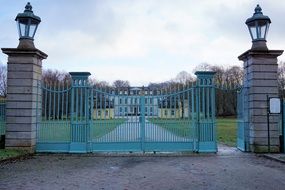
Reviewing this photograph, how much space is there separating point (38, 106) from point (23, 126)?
3.11ft

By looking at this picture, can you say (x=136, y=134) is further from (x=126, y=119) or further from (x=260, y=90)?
(x=260, y=90)

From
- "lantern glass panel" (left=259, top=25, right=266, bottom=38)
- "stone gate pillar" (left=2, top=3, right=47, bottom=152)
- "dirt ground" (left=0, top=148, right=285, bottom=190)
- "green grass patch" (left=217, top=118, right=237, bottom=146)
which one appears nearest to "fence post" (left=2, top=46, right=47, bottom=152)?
"stone gate pillar" (left=2, top=3, right=47, bottom=152)

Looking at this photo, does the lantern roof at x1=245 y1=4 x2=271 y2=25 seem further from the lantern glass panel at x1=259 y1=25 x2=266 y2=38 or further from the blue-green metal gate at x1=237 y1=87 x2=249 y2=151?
the blue-green metal gate at x1=237 y1=87 x2=249 y2=151

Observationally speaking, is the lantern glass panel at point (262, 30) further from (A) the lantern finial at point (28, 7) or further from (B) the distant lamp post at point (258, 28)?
(A) the lantern finial at point (28, 7)

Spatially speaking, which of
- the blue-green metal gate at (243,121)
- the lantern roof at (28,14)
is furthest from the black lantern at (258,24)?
the lantern roof at (28,14)

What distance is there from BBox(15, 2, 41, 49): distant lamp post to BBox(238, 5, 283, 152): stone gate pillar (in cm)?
789

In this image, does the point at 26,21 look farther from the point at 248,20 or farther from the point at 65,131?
the point at 248,20

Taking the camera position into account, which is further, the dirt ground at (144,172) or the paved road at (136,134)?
the paved road at (136,134)

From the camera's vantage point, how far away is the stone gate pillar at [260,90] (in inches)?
526

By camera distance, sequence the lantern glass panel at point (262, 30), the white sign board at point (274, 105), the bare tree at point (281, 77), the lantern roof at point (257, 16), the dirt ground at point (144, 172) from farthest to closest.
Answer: the bare tree at point (281, 77)
the lantern glass panel at point (262, 30)
the lantern roof at point (257, 16)
the white sign board at point (274, 105)
the dirt ground at point (144, 172)

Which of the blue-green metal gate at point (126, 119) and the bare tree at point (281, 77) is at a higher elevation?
the bare tree at point (281, 77)

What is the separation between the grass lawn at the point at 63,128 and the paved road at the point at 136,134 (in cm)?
26

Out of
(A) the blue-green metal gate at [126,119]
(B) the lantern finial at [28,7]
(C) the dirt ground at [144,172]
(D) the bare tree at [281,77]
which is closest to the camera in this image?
(C) the dirt ground at [144,172]

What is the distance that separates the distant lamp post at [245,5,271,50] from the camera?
13.8 metres
